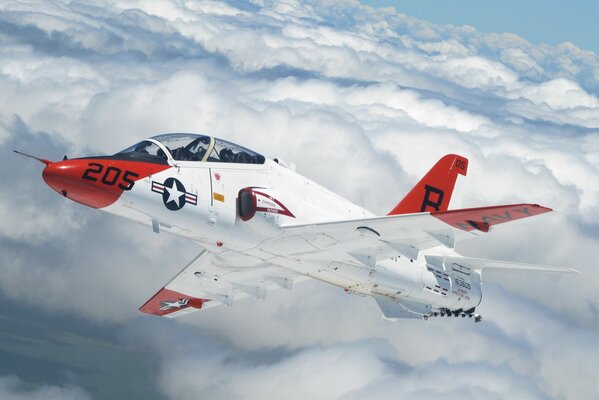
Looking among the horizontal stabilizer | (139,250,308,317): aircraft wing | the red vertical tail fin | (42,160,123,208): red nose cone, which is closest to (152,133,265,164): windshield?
(42,160,123,208): red nose cone

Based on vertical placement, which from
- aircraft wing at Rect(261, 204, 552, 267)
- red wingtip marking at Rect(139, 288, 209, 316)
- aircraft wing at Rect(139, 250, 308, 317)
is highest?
aircraft wing at Rect(261, 204, 552, 267)

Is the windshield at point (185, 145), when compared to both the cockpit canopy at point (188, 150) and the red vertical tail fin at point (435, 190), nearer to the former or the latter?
the cockpit canopy at point (188, 150)

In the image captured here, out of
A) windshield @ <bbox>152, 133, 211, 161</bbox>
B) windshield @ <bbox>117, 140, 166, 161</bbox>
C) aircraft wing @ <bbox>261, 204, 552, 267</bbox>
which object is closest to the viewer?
aircraft wing @ <bbox>261, 204, 552, 267</bbox>

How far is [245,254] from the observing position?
1176 inches

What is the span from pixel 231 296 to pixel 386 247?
940 cm

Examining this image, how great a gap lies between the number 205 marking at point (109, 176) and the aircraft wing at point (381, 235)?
17.4 ft

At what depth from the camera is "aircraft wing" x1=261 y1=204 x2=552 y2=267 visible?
27172mm

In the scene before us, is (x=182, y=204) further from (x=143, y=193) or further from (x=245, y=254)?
(x=245, y=254)

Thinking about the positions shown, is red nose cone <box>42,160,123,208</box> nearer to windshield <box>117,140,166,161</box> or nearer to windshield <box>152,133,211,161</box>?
windshield <box>117,140,166,161</box>

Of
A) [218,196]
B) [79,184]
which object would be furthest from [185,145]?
[79,184]

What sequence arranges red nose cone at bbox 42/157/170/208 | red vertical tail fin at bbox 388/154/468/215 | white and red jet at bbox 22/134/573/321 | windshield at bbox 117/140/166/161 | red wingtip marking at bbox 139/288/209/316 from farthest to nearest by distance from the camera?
red wingtip marking at bbox 139/288/209/316 → red vertical tail fin at bbox 388/154/468/215 → windshield at bbox 117/140/166/161 → white and red jet at bbox 22/134/573/321 → red nose cone at bbox 42/157/170/208

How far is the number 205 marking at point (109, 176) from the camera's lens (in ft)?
85.8

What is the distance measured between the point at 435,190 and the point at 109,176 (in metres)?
15.8

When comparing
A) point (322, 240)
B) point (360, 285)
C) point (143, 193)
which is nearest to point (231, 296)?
point (360, 285)
